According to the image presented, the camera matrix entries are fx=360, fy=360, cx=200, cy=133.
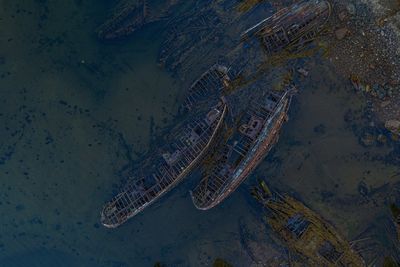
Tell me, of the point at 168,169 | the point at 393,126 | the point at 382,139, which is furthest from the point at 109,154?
the point at 393,126

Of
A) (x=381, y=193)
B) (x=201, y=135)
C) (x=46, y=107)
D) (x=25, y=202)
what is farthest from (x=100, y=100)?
(x=381, y=193)

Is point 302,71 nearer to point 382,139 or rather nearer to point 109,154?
point 382,139

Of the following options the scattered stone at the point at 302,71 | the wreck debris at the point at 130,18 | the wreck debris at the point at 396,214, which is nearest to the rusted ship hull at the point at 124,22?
the wreck debris at the point at 130,18

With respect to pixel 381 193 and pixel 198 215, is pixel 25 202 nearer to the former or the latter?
pixel 198 215

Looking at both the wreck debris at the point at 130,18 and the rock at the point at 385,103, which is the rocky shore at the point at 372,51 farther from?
the wreck debris at the point at 130,18

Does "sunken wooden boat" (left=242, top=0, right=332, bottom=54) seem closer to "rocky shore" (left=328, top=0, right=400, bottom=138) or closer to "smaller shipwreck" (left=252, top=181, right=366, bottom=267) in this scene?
"rocky shore" (left=328, top=0, right=400, bottom=138)
